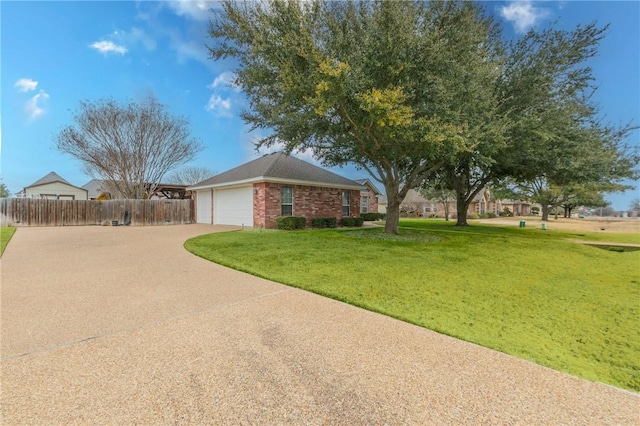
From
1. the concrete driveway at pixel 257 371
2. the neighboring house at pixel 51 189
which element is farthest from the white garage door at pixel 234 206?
the neighboring house at pixel 51 189

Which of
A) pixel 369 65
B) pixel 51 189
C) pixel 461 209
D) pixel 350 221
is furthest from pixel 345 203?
pixel 51 189

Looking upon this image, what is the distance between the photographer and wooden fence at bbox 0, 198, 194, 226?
16531mm

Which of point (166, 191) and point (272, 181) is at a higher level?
point (166, 191)

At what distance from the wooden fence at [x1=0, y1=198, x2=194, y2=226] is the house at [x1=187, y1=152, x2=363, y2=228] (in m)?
1.61

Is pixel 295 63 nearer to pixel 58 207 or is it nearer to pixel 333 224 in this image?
pixel 333 224

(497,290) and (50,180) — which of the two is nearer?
(497,290)

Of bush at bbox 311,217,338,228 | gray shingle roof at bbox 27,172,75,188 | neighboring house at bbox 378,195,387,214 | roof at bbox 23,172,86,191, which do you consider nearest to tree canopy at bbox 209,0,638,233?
bush at bbox 311,217,338,228

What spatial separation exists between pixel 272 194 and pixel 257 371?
13.0 m

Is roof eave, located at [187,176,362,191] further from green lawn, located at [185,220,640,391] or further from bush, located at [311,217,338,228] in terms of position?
green lawn, located at [185,220,640,391]

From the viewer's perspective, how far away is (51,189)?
102ft

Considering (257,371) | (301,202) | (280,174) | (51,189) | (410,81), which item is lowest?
(257,371)

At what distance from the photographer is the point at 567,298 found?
185 inches

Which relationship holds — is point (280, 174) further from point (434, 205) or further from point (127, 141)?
point (434, 205)

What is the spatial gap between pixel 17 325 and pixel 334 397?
3836mm
